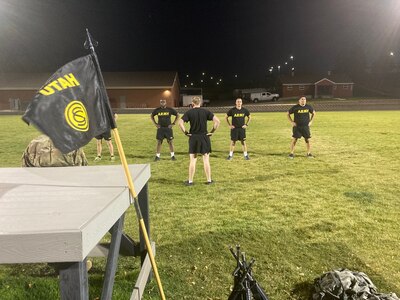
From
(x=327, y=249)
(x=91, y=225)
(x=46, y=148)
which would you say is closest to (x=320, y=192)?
(x=327, y=249)

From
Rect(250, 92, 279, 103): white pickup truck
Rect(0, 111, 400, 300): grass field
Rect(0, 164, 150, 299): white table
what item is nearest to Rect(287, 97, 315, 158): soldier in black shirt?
Rect(0, 111, 400, 300): grass field

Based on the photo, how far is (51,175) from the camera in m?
3.56

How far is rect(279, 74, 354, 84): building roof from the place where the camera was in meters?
67.1

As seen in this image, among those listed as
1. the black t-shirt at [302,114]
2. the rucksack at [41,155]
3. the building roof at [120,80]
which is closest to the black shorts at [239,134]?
the black t-shirt at [302,114]

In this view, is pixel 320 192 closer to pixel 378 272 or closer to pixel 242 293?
pixel 378 272

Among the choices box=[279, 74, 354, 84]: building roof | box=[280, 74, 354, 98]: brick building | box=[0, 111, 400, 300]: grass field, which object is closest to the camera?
box=[0, 111, 400, 300]: grass field

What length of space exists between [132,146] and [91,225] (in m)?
13.6

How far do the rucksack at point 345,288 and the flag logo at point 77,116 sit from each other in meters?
2.92

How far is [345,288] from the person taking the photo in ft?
11.5

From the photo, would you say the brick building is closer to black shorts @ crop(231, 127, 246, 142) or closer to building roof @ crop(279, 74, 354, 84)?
building roof @ crop(279, 74, 354, 84)

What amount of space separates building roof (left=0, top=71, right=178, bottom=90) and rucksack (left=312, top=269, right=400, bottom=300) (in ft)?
169

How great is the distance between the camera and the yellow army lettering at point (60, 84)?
2387 millimetres

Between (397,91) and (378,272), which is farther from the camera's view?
(397,91)

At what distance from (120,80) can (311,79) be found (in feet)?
124
